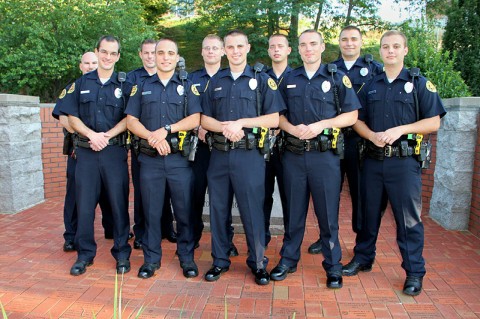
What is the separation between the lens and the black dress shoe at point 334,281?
3768 millimetres

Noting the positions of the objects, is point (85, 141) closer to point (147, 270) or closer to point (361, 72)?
point (147, 270)

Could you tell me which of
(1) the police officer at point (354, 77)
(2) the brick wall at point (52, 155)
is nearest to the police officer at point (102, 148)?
(1) the police officer at point (354, 77)

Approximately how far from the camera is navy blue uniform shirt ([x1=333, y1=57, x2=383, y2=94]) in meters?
4.39

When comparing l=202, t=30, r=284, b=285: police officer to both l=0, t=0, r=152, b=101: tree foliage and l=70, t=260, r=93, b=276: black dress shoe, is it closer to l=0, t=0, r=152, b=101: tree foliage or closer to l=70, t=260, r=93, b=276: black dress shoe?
l=70, t=260, r=93, b=276: black dress shoe

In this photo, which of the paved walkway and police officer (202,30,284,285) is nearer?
the paved walkway

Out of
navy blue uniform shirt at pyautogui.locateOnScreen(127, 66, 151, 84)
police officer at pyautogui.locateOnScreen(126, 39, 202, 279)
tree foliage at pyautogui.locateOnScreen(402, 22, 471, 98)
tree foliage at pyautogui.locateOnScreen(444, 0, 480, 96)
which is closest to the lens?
police officer at pyautogui.locateOnScreen(126, 39, 202, 279)

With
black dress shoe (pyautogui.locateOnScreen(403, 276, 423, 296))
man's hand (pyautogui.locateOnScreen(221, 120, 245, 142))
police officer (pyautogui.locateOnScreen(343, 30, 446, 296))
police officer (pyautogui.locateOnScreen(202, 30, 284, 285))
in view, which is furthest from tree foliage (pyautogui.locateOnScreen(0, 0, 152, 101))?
black dress shoe (pyautogui.locateOnScreen(403, 276, 423, 296))

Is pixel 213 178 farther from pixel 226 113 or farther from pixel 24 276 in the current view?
pixel 24 276

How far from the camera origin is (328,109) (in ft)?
12.4

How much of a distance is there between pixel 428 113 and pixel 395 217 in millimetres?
934

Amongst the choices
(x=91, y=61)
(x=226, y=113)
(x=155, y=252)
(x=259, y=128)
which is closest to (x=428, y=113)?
(x=259, y=128)

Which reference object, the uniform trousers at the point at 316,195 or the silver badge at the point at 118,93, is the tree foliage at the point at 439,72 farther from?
the silver badge at the point at 118,93

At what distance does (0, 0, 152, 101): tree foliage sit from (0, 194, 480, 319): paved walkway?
20.5 feet

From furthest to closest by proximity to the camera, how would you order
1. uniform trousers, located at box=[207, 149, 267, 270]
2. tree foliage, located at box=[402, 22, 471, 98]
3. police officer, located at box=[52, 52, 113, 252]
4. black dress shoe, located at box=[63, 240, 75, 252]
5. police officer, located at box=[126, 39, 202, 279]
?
1. tree foliage, located at box=[402, 22, 471, 98]
2. black dress shoe, located at box=[63, 240, 75, 252]
3. police officer, located at box=[52, 52, 113, 252]
4. police officer, located at box=[126, 39, 202, 279]
5. uniform trousers, located at box=[207, 149, 267, 270]
